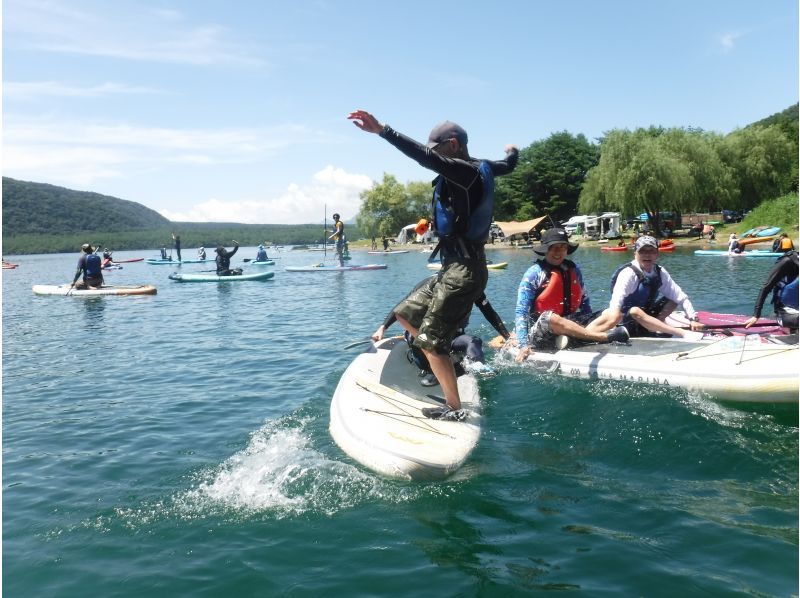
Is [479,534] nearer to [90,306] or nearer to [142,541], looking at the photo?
[142,541]

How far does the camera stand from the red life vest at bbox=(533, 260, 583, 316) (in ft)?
28.1

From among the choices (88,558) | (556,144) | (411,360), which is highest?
(556,144)

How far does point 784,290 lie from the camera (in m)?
8.26

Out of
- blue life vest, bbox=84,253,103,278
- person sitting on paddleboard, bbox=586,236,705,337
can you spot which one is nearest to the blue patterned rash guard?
person sitting on paddleboard, bbox=586,236,705,337

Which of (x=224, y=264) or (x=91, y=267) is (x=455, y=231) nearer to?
(x=91, y=267)

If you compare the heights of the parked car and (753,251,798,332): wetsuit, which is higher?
the parked car

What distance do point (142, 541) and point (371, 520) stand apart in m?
1.65

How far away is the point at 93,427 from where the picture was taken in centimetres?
737

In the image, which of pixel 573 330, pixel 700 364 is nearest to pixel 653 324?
pixel 573 330

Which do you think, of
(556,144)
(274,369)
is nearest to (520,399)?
(274,369)

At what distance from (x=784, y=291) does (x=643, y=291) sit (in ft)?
5.98

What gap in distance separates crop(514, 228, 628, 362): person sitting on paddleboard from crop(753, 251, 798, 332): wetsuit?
193cm

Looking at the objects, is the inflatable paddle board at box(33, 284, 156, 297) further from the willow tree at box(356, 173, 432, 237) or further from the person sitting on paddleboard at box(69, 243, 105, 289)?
the willow tree at box(356, 173, 432, 237)

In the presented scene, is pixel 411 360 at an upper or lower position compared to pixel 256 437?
upper
